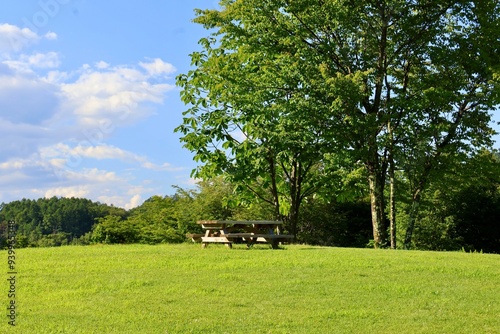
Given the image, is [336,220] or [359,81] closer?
[359,81]

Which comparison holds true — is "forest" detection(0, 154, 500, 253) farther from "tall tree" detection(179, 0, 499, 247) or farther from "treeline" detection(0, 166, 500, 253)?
"tall tree" detection(179, 0, 499, 247)

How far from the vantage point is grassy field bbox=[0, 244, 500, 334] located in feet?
27.2

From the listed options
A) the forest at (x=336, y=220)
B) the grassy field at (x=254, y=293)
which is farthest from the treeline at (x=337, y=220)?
the grassy field at (x=254, y=293)

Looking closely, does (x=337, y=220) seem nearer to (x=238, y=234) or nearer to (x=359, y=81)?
(x=359, y=81)

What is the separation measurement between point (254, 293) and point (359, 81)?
13419 mm

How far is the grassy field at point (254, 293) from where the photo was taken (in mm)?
8289

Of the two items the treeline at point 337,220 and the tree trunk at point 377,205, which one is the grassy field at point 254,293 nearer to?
the tree trunk at point 377,205

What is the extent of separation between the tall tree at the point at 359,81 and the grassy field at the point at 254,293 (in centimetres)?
776

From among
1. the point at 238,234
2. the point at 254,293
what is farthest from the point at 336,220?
the point at 254,293

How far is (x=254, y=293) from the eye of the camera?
1023cm

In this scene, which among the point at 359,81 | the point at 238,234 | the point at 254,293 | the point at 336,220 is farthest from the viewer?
the point at 336,220

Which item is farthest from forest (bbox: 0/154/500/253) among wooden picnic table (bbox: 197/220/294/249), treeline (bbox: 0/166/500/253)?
wooden picnic table (bbox: 197/220/294/249)

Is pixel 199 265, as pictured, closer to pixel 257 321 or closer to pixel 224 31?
pixel 257 321

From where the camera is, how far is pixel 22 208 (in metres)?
76.4
